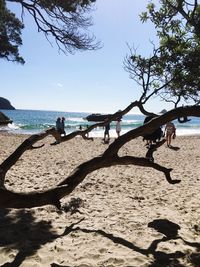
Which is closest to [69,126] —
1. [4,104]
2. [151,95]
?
[151,95]

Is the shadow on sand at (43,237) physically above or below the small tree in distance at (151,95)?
below

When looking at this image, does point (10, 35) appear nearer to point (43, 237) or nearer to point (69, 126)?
point (43, 237)

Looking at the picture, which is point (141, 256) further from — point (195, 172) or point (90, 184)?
point (195, 172)

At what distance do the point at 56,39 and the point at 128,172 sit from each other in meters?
6.19

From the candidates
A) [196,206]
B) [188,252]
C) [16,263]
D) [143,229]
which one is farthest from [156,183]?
[16,263]

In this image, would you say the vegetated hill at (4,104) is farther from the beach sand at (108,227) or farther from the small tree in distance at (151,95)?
the small tree in distance at (151,95)

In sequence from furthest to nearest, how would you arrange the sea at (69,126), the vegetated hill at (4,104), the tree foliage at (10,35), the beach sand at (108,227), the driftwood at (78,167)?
the vegetated hill at (4,104)
the sea at (69,126)
the tree foliage at (10,35)
the beach sand at (108,227)
the driftwood at (78,167)

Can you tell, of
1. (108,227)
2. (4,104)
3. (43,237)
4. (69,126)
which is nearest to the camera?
(43,237)

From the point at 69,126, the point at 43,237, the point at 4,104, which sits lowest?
the point at 69,126

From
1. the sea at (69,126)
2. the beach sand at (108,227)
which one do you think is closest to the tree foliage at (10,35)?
the beach sand at (108,227)

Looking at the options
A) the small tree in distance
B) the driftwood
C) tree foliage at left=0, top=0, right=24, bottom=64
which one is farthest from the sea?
the driftwood

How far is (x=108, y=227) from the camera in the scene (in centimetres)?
687

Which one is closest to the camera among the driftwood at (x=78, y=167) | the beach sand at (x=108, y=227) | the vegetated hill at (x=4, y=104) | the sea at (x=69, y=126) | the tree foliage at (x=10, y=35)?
the driftwood at (x=78, y=167)

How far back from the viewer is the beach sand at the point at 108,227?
5395mm
